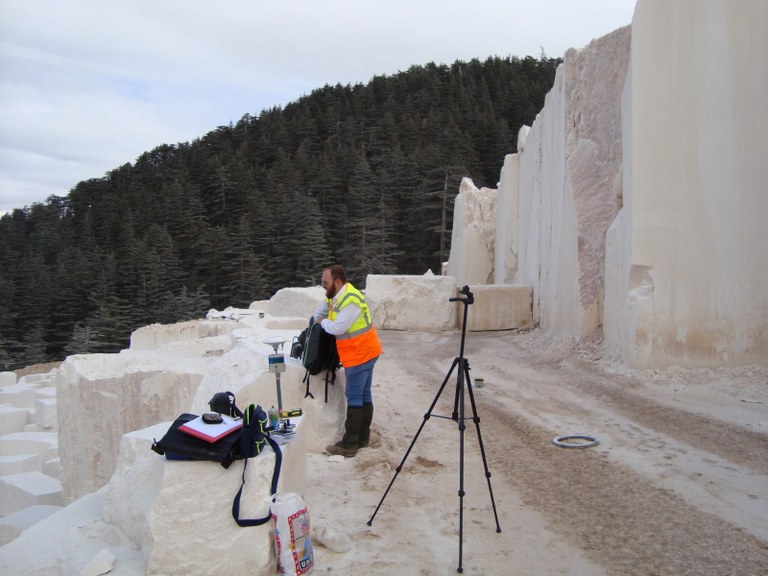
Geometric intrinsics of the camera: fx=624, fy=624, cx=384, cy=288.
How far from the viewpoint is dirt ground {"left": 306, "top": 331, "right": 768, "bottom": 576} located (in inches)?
141

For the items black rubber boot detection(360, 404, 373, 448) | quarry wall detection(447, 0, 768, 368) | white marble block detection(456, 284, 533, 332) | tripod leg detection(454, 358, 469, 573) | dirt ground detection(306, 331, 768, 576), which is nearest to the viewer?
tripod leg detection(454, 358, 469, 573)

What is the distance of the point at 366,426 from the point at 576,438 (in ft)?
6.63

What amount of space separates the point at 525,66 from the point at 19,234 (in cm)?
5414

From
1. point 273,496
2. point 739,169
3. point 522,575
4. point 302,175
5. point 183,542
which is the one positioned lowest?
point 522,575

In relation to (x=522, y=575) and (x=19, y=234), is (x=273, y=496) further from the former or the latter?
(x=19, y=234)

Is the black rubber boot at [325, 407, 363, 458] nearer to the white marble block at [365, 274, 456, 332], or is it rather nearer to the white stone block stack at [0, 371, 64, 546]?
the white stone block stack at [0, 371, 64, 546]

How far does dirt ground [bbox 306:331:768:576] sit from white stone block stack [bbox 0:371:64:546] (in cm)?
473

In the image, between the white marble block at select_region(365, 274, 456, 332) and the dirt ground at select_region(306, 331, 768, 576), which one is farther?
the white marble block at select_region(365, 274, 456, 332)

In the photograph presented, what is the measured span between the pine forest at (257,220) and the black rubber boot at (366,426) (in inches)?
1374

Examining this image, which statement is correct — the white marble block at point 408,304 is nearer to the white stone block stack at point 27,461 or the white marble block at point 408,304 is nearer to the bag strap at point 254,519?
the white stone block stack at point 27,461

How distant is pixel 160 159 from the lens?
74125mm

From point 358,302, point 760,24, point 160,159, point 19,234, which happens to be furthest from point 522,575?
point 160,159

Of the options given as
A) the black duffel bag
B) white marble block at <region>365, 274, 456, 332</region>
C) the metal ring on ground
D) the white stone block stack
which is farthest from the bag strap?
white marble block at <region>365, 274, 456, 332</region>

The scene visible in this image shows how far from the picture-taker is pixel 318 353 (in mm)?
5371
